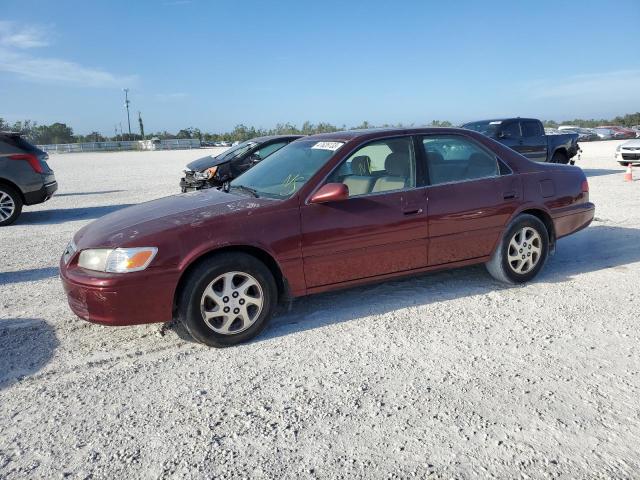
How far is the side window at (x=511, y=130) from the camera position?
1322cm

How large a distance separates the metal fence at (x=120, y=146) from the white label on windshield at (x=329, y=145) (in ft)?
191

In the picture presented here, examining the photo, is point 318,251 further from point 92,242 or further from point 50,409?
point 50,409

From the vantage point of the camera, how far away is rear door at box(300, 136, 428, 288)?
3.96 m

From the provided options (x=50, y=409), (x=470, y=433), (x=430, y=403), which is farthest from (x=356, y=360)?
(x=50, y=409)

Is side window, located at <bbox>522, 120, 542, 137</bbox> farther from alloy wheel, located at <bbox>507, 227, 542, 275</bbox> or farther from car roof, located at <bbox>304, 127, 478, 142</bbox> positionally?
car roof, located at <bbox>304, 127, 478, 142</bbox>

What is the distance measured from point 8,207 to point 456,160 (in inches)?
331

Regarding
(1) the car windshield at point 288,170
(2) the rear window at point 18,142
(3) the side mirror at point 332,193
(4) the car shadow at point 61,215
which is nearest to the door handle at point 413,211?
(3) the side mirror at point 332,193

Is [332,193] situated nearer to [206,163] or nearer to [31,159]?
[206,163]

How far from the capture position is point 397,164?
4.53 metres

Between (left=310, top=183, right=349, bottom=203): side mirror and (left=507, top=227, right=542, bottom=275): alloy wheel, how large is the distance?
1.91m

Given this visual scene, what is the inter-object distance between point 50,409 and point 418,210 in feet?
10.0

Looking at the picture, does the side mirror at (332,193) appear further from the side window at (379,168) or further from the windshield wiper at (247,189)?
the windshield wiper at (247,189)

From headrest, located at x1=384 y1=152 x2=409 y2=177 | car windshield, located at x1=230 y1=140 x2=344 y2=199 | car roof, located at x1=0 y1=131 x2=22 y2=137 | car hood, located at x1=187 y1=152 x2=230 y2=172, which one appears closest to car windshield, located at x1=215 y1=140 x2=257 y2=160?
car hood, located at x1=187 y1=152 x2=230 y2=172

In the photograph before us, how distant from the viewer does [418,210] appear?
4336 mm
